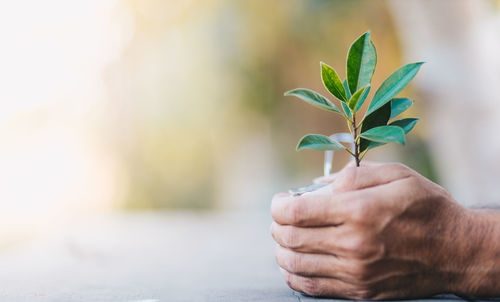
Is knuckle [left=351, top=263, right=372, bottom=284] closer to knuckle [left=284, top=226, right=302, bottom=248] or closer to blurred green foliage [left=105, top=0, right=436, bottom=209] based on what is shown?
knuckle [left=284, top=226, right=302, bottom=248]

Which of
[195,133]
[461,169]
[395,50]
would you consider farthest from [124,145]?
[461,169]

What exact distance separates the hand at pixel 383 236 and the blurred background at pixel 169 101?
5618mm

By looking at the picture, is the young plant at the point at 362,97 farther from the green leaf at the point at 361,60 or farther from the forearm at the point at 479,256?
the forearm at the point at 479,256

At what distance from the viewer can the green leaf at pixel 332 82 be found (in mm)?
1090

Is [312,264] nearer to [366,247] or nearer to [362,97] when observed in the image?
[366,247]

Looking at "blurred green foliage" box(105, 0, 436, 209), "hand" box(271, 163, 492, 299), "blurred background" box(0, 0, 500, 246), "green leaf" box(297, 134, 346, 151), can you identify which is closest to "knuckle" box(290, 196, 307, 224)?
"hand" box(271, 163, 492, 299)

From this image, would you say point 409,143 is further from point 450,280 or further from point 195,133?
point 450,280

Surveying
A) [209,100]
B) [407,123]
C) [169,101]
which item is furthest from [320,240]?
[169,101]

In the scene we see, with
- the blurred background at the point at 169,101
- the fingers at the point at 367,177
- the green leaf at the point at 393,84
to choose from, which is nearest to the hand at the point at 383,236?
the fingers at the point at 367,177

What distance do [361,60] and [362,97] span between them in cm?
Answer: 8

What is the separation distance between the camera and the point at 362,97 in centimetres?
113

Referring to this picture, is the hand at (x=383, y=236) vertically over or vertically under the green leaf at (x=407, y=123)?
under

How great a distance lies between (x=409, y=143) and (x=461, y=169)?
4.20 metres

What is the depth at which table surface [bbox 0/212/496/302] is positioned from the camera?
123 centimetres
